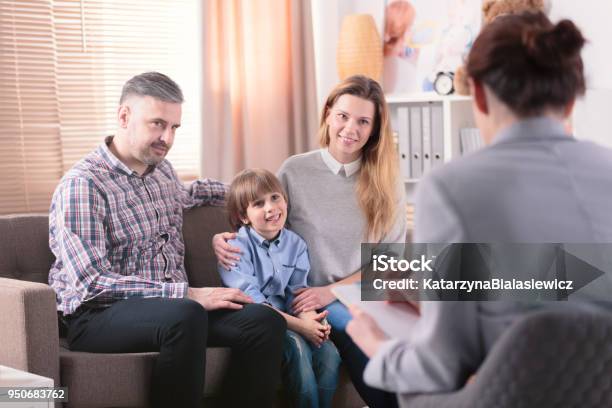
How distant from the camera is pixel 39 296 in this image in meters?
2.20

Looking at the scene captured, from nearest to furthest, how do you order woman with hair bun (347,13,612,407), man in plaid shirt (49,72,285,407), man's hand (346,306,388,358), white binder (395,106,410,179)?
1. woman with hair bun (347,13,612,407)
2. man's hand (346,306,388,358)
3. man in plaid shirt (49,72,285,407)
4. white binder (395,106,410,179)

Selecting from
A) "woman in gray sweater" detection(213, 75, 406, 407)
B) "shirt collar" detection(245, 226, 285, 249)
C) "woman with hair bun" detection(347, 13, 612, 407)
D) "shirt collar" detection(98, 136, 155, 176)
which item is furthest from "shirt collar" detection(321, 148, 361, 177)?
"woman with hair bun" detection(347, 13, 612, 407)

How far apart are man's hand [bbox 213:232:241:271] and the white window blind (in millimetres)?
1292

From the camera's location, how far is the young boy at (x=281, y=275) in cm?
247

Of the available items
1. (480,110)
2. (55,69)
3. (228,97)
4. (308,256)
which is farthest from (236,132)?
(480,110)

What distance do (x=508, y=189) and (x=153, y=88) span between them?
1.62 meters

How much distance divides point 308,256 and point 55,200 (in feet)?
2.65

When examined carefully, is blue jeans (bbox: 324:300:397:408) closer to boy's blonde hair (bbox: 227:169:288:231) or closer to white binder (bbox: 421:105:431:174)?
boy's blonde hair (bbox: 227:169:288:231)

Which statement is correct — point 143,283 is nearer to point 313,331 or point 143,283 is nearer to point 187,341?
point 187,341

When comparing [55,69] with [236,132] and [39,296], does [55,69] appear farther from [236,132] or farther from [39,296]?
[39,296]

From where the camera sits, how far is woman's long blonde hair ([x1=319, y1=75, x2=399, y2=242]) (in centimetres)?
276

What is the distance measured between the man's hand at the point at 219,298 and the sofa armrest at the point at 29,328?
16.7 inches

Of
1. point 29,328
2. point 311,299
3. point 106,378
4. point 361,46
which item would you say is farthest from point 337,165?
point 361,46

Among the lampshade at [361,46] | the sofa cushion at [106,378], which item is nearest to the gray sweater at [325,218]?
the sofa cushion at [106,378]
